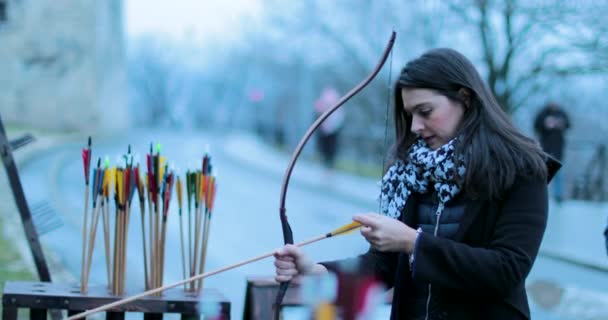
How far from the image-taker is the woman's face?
7.58 feet

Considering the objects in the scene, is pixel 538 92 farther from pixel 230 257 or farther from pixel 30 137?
pixel 30 137

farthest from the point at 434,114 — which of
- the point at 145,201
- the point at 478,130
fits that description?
the point at 145,201

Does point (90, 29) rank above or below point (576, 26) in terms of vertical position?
above

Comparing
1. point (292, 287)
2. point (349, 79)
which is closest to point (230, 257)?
point (292, 287)

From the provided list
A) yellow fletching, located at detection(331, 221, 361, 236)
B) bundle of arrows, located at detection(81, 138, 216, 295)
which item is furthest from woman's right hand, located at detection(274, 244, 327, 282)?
bundle of arrows, located at detection(81, 138, 216, 295)

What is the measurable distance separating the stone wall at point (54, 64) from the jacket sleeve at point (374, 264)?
2278 cm

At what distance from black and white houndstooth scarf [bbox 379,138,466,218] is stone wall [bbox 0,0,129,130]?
22819mm

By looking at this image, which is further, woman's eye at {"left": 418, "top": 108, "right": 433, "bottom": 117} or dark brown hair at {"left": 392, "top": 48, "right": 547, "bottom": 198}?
woman's eye at {"left": 418, "top": 108, "right": 433, "bottom": 117}

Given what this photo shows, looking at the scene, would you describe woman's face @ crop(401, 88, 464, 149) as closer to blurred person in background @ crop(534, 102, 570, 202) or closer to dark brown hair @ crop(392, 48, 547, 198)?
dark brown hair @ crop(392, 48, 547, 198)

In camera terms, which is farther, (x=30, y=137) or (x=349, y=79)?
(x=349, y=79)

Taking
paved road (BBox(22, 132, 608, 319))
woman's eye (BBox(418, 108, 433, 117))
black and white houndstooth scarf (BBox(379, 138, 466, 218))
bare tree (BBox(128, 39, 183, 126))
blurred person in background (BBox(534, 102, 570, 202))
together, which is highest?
bare tree (BBox(128, 39, 183, 126))

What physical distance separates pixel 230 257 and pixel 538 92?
8767 millimetres

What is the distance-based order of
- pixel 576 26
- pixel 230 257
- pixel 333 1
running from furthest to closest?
pixel 333 1 → pixel 576 26 → pixel 230 257

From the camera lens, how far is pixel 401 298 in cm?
241
